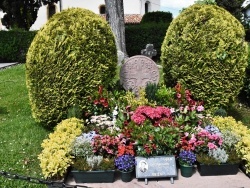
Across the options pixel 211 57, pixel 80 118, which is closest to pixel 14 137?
pixel 80 118

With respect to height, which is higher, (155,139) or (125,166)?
(155,139)

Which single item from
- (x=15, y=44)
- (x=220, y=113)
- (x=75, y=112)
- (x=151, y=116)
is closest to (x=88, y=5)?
(x=15, y=44)

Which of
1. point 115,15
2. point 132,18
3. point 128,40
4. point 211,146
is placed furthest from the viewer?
point 132,18

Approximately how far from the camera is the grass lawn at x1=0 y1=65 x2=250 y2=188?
218 inches

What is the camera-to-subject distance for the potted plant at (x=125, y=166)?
493cm

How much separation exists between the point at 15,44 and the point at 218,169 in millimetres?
15833

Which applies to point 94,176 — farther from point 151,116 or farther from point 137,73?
point 137,73

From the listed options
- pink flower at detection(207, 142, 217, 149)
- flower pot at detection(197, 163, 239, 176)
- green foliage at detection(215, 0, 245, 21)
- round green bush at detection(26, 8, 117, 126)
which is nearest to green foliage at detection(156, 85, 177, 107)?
round green bush at detection(26, 8, 117, 126)

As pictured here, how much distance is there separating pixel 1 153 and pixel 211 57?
13.2 feet

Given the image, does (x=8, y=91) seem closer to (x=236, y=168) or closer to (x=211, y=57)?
(x=211, y=57)

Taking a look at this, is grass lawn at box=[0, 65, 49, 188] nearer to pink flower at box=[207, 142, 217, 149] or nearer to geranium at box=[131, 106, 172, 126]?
geranium at box=[131, 106, 172, 126]

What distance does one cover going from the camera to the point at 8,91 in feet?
34.9

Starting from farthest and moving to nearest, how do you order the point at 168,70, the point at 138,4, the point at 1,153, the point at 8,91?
the point at 138,4 < the point at 8,91 < the point at 168,70 < the point at 1,153

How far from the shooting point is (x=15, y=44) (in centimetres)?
1898
